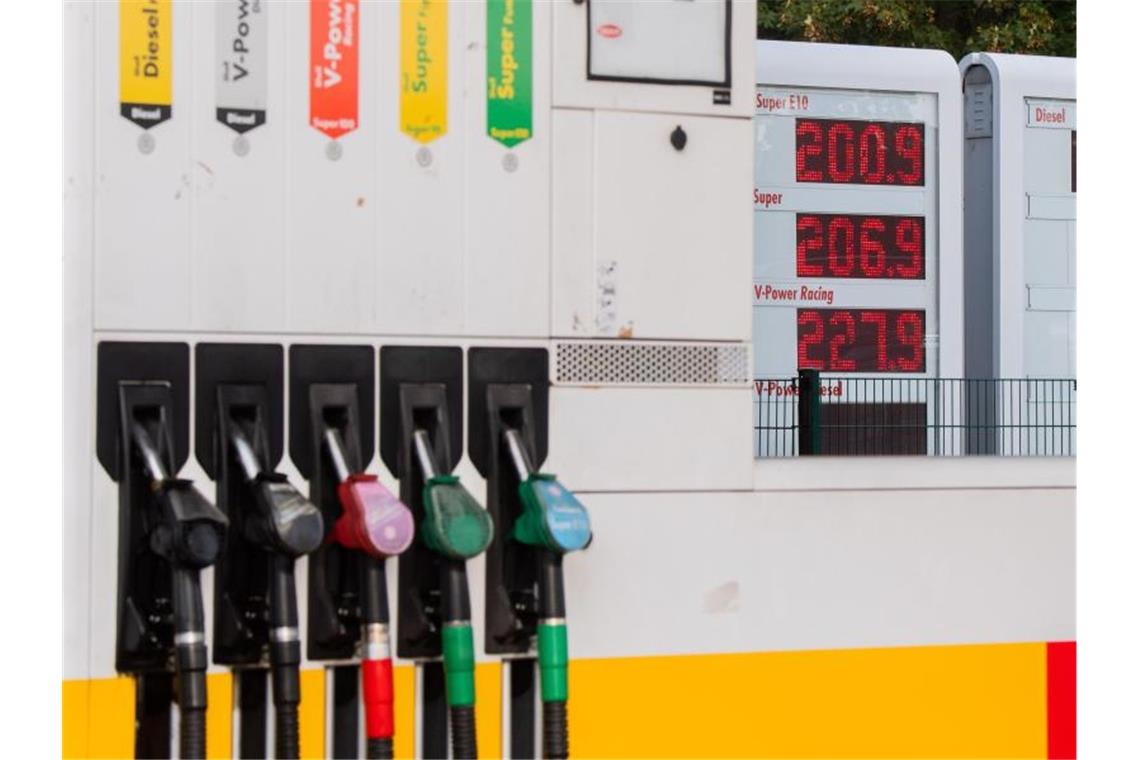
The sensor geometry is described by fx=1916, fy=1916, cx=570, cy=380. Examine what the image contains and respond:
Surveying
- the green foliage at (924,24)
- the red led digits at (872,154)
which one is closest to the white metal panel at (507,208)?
the red led digits at (872,154)

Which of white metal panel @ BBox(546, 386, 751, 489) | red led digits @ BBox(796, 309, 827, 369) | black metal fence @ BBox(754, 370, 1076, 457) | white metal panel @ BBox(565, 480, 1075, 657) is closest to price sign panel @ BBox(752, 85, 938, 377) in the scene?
red led digits @ BBox(796, 309, 827, 369)

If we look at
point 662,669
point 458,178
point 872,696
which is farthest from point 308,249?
point 872,696

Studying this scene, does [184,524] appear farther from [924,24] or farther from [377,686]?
[924,24]

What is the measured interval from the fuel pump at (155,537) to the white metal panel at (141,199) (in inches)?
3.6

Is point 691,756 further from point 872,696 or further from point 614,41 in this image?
point 614,41

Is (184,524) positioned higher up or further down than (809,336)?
further down

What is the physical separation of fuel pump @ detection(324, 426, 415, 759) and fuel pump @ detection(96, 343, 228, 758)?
0.87ft

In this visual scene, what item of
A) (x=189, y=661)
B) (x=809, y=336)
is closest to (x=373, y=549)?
(x=189, y=661)

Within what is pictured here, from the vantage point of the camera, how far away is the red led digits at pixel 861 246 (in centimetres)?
763

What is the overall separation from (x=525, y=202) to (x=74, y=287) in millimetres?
955

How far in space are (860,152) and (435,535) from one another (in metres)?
4.41

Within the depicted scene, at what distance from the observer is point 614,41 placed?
4.15m

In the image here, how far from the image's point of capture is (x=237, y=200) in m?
3.85

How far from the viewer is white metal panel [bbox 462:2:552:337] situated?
4023 millimetres
